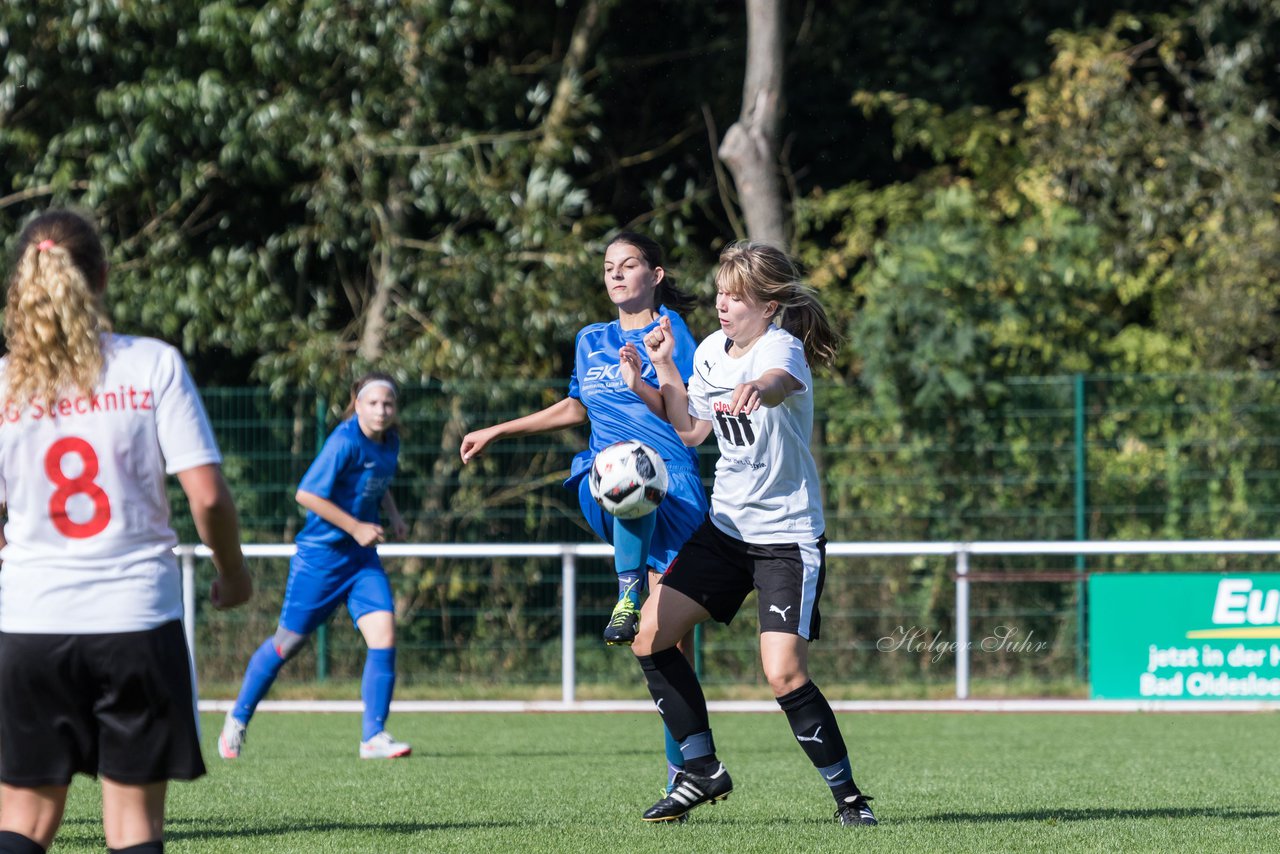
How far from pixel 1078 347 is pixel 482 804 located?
939 centimetres

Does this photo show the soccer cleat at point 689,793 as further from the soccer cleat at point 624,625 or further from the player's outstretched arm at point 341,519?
the player's outstretched arm at point 341,519

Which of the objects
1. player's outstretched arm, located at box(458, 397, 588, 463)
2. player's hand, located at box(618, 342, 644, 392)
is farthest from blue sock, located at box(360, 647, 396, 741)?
player's hand, located at box(618, 342, 644, 392)

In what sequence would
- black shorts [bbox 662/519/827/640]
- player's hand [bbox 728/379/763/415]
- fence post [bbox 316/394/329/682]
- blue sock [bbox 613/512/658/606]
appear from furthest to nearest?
fence post [bbox 316/394/329/682], blue sock [bbox 613/512/658/606], black shorts [bbox 662/519/827/640], player's hand [bbox 728/379/763/415]

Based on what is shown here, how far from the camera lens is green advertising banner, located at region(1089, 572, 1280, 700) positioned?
38.0 feet

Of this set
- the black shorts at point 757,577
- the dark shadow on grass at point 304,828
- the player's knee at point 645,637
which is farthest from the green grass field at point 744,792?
the black shorts at point 757,577

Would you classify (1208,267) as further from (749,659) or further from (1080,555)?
(749,659)

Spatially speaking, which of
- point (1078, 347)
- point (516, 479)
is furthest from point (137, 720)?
point (1078, 347)

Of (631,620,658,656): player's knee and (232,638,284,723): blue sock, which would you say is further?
(232,638,284,723): blue sock

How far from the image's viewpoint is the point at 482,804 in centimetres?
654

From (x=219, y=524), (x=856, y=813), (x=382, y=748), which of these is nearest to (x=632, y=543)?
(x=856, y=813)

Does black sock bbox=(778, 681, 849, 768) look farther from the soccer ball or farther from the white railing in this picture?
the white railing

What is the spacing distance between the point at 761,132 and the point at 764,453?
32.8 feet

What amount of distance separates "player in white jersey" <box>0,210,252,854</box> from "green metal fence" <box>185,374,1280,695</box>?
950cm

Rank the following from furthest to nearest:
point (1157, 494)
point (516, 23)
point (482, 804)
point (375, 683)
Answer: point (516, 23), point (1157, 494), point (375, 683), point (482, 804)
